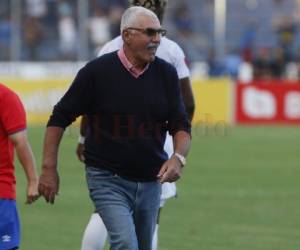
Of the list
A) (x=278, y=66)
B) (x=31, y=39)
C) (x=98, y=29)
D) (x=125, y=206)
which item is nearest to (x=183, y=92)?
(x=125, y=206)

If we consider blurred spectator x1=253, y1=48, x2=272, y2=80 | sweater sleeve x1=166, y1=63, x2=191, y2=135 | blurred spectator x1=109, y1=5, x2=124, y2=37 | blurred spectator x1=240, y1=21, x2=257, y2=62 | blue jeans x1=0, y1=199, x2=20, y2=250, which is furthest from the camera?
blurred spectator x1=240, y1=21, x2=257, y2=62

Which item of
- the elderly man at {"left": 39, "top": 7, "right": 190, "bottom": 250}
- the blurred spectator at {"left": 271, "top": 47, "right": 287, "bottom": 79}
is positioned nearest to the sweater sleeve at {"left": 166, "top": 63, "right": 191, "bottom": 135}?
the elderly man at {"left": 39, "top": 7, "right": 190, "bottom": 250}

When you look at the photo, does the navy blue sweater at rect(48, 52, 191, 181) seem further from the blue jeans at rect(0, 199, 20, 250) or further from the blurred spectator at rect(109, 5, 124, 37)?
Answer: the blurred spectator at rect(109, 5, 124, 37)

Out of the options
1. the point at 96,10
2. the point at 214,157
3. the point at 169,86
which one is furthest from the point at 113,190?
the point at 96,10

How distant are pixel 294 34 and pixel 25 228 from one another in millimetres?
21629

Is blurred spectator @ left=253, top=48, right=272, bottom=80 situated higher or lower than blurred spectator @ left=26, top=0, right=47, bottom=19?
lower

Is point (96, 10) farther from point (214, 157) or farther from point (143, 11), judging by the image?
point (143, 11)

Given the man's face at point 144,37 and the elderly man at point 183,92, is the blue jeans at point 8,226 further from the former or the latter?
the man's face at point 144,37

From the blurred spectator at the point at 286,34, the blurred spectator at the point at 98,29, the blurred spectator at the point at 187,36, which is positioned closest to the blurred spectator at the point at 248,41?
the blurred spectator at the point at 286,34

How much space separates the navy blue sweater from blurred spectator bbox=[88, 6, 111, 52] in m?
23.4

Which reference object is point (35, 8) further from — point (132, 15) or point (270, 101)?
point (132, 15)

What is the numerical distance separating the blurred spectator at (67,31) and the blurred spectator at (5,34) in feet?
4.85

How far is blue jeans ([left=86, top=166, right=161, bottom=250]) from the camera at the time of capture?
22.5 ft

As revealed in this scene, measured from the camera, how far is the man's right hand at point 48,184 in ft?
22.7
